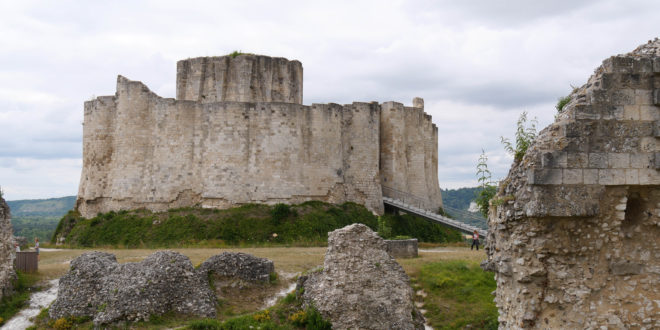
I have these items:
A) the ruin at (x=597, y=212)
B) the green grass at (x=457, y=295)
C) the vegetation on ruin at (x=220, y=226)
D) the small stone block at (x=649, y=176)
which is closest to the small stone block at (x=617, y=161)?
the ruin at (x=597, y=212)

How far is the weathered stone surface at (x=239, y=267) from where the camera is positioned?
62.9 ft

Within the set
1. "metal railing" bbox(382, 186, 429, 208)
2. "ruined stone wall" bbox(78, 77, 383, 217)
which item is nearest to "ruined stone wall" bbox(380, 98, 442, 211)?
"metal railing" bbox(382, 186, 429, 208)

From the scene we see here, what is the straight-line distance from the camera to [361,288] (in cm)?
1567

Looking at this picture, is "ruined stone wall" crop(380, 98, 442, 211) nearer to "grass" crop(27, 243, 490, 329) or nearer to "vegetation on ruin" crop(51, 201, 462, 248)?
"vegetation on ruin" crop(51, 201, 462, 248)

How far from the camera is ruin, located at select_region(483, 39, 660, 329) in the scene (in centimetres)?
884

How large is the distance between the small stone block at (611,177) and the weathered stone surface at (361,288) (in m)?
7.88

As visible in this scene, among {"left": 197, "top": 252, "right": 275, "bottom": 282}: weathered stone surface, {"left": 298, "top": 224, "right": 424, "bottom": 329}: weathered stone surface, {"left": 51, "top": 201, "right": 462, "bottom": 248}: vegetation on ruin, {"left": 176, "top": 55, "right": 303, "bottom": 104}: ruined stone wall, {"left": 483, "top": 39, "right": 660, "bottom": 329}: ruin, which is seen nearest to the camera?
{"left": 483, "top": 39, "right": 660, "bottom": 329}: ruin

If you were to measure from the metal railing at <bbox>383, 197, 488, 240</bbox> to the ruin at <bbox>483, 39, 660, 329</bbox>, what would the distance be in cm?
2164

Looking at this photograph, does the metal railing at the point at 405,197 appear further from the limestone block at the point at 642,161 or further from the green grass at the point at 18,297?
the limestone block at the point at 642,161

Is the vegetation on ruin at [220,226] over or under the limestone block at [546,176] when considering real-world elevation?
under

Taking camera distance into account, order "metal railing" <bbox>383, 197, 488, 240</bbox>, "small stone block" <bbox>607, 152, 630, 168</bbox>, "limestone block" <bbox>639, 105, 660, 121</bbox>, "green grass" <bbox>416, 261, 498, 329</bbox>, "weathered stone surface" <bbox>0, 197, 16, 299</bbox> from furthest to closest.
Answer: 1. "metal railing" <bbox>383, 197, 488, 240</bbox>
2. "weathered stone surface" <bbox>0, 197, 16, 299</bbox>
3. "green grass" <bbox>416, 261, 498, 329</bbox>
4. "limestone block" <bbox>639, 105, 660, 121</bbox>
5. "small stone block" <bbox>607, 152, 630, 168</bbox>

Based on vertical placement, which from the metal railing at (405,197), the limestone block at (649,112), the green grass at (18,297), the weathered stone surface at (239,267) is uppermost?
the limestone block at (649,112)

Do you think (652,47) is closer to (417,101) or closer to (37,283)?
(37,283)

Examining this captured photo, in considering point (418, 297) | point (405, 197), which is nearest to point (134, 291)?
point (418, 297)
